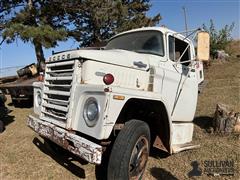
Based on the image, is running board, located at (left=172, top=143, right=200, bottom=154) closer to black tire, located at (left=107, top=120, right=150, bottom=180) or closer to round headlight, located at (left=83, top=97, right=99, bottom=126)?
black tire, located at (left=107, top=120, right=150, bottom=180)

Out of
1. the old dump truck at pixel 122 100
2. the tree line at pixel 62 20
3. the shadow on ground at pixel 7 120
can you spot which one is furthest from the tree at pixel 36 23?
the old dump truck at pixel 122 100

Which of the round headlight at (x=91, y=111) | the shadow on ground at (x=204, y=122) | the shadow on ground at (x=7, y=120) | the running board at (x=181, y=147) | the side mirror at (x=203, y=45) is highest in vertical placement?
the side mirror at (x=203, y=45)

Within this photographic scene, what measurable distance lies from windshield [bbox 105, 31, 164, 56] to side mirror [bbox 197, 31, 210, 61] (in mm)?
795

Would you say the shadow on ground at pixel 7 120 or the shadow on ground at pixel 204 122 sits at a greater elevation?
the shadow on ground at pixel 204 122

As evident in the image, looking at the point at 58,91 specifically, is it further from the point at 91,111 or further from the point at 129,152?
the point at 129,152

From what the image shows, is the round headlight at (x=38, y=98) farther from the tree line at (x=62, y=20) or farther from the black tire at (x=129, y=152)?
the tree line at (x=62, y=20)

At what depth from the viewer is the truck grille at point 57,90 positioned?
426cm

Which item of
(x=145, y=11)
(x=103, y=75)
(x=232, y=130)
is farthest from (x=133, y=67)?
(x=145, y=11)

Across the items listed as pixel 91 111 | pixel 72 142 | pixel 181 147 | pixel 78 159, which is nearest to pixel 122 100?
pixel 91 111

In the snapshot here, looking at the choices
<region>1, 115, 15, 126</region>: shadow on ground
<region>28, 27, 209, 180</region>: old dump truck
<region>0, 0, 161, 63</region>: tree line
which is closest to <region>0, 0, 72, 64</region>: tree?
<region>0, 0, 161, 63</region>: tree line

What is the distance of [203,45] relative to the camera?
462cm

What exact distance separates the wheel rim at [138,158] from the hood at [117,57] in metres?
1.09

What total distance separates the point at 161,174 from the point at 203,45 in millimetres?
2110

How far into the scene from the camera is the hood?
13.7 ft
